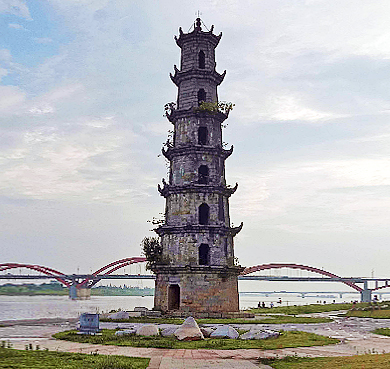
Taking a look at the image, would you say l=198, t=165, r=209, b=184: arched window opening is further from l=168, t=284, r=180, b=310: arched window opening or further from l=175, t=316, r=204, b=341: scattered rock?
l=175, t=316, r=204, b=341: scattered rock

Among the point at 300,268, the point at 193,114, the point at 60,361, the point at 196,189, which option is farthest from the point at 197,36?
the point at 300,268

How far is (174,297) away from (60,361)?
2773cm

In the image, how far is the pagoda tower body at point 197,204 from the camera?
4056 cm

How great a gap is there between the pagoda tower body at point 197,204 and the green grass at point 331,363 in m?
24.3

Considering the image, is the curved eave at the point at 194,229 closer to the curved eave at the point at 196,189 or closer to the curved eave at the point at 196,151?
the curved eave at the point at 196,189

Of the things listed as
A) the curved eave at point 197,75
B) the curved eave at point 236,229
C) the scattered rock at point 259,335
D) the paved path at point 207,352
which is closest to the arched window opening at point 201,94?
the curved eave at point 197,75

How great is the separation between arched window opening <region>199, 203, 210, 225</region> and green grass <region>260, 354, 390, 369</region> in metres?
26.4

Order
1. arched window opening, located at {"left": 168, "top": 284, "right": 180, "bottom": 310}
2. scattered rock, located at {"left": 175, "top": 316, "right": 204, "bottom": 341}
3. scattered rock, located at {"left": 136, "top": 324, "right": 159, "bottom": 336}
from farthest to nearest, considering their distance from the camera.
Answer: arched window opening, located at {"left": 168, "top": 284, "right": 180, "bottom": 310}
scattered rock, located at {"left": 136, "top": 324, "right": 159, "bottom": 336}
scattered rock, located at {"left": 175, "top": 316, "right": 204, "bottom": 341}

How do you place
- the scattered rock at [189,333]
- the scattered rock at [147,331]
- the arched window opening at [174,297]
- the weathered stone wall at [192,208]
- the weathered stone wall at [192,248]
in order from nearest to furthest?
the scattered rock at [189,333], the scattered rock at [147,331], the weathered stone wall at [192,248], the arched window opening at [174,297], the weathered stone wall at [192,208]

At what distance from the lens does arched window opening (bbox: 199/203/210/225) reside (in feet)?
140

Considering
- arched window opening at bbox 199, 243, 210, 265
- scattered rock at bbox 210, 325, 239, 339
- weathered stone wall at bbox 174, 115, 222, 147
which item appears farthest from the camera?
weathered stone wall at bbox 174, 115, 222, 147

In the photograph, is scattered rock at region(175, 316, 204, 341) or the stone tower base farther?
the stone tower base

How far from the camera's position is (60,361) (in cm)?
1463

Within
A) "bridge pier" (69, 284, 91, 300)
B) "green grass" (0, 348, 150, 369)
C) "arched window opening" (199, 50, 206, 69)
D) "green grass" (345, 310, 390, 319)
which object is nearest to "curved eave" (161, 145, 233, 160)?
"arched window opening" (199, 50, 206, 69)
